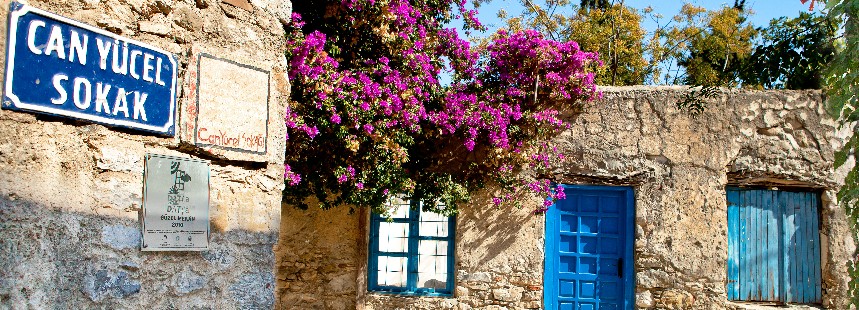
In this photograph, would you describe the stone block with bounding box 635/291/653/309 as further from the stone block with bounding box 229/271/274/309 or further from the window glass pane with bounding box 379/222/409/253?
the stone block with bounding box 229/271/274/309

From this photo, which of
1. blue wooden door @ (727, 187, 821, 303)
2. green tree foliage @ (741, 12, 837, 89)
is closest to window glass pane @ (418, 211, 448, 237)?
blue wooden door @ (727, 187, 821, 303)

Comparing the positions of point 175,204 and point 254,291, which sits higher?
point 175,204

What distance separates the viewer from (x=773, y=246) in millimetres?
7855

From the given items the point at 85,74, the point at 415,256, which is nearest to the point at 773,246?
the point at 415,256

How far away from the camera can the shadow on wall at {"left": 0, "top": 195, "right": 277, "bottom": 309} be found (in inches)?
93.9

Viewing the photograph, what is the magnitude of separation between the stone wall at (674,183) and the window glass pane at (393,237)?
644mm

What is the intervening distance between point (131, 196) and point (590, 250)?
19.8ft

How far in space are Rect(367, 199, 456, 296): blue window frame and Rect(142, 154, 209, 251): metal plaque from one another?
16.7 feet

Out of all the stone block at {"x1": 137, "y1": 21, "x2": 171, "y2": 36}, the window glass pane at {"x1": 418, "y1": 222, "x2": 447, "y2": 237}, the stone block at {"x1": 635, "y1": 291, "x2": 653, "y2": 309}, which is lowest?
the stone block at {"x1": 635, "y1": 291, "x2": 653, "y2": 309}

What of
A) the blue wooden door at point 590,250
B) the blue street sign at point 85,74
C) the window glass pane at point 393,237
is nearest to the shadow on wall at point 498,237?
the blue wooden door at point 590,250

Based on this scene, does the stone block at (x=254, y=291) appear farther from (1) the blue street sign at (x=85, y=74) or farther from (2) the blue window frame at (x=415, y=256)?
(2) the blue window frame at (x=415, y=256)

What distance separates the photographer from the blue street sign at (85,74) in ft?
7.80

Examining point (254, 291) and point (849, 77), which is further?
point (849, 77)

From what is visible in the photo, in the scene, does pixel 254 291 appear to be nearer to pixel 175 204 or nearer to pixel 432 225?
pixel 175 204
